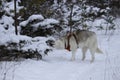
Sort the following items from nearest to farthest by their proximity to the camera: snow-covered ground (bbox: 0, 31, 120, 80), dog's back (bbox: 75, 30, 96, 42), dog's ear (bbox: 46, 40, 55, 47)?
1. snow-covered ground (bbox: 0, 31, 120, 80)
2. dog's ear (bbox: 46, 40, 55, 47)
3. dog's back (bbox: 75, 30, 96, 42)

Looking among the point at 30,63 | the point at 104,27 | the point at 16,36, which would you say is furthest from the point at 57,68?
the point at 104,27

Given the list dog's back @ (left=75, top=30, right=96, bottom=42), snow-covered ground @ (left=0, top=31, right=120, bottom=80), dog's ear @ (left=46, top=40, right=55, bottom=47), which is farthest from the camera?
dog's back @ (left=75, top=30, right=96, bottom=42)

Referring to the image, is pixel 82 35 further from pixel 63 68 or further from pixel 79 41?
pixel 63 68

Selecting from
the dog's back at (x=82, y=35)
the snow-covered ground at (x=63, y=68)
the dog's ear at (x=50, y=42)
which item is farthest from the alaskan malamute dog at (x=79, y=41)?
the snow-covered ground at (x=63, y=68)

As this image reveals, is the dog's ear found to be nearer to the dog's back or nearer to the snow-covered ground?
the snow-covered ground

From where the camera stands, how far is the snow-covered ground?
720cm

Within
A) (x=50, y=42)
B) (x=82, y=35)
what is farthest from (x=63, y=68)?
(x=82, y=35)

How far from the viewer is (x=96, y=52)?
10.1m

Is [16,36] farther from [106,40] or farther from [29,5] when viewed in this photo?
[106,40]

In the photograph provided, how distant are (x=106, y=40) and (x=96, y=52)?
3217mm

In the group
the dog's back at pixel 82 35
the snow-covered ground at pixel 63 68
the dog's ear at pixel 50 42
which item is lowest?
the snow-covered ground at pixel 63 68

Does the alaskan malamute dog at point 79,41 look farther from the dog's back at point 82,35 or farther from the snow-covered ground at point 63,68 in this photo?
the snow-covered ground at point 63,68

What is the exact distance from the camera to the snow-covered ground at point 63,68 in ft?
23.6

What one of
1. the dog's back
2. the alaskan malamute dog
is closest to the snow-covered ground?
the alaskan malamute dog
